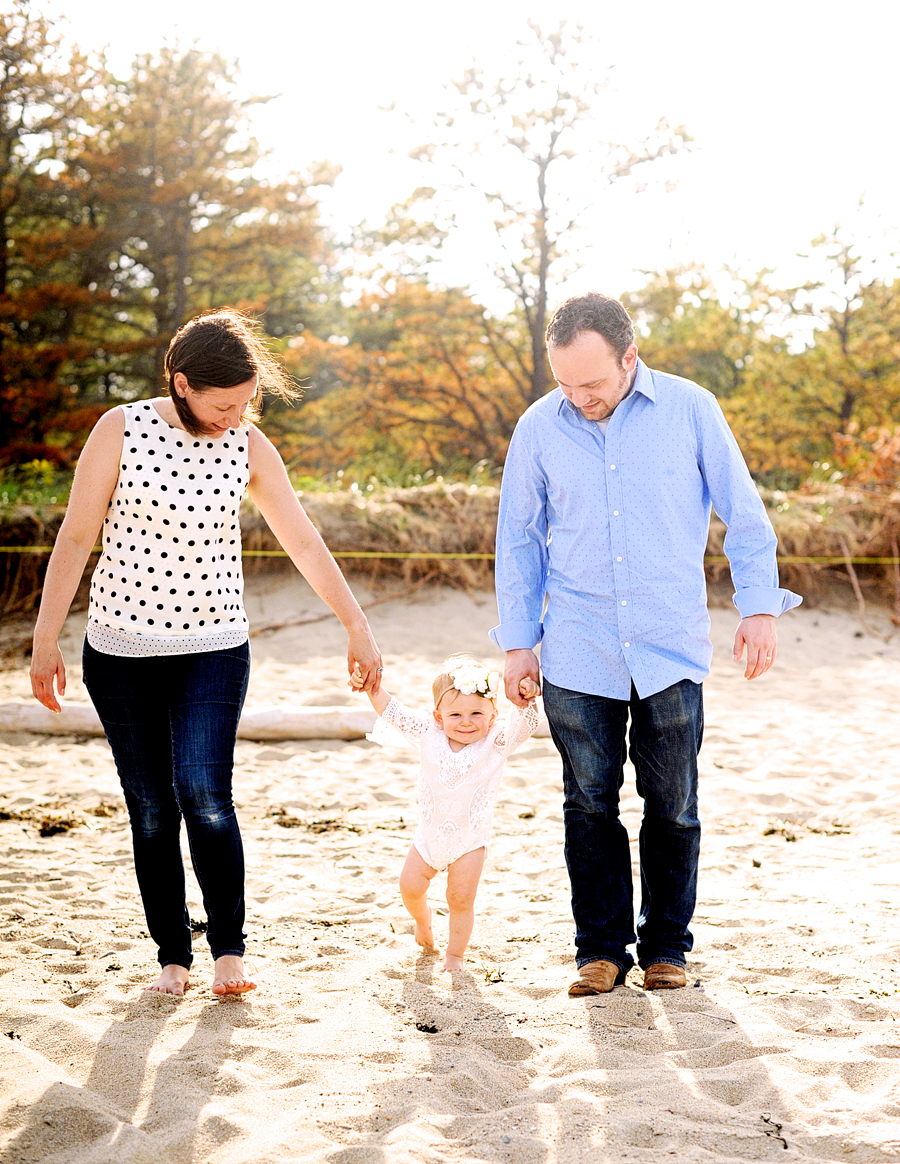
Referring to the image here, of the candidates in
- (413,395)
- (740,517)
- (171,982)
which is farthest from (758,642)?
(413,395)

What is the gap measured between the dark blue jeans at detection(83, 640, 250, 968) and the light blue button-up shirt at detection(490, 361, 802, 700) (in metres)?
0.78

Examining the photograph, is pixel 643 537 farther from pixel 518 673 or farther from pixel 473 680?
pixel 473 680

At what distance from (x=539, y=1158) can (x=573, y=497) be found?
1534 mm

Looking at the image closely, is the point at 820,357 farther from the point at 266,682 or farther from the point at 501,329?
the point at 266,682

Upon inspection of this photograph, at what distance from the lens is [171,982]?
2717 mm

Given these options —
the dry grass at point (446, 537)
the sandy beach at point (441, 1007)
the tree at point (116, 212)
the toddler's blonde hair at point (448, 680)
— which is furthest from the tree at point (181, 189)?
the toddler's blonde hair at point (448, 680)

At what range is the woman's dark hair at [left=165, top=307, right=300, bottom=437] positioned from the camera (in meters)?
2.49

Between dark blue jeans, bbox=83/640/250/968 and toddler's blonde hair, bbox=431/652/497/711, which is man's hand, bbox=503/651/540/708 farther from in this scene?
dark blue jeans, bbox=83/640/250/968

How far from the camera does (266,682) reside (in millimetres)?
7672

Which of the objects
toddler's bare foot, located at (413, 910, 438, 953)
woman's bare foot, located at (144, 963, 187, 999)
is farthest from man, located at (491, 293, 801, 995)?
woman's bare foot, located at (144, 963, 187, 999)

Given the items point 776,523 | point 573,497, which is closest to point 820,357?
point 776,523

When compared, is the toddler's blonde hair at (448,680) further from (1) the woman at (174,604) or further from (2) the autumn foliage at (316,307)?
(2) the autumn foliage at (316,307)

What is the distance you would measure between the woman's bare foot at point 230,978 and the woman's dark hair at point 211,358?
130cm

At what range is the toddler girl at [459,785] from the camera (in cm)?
297
